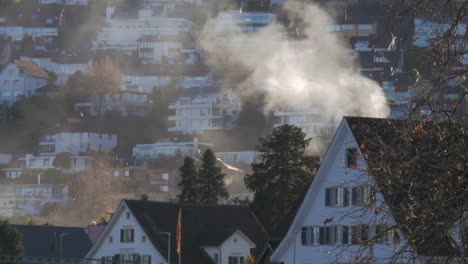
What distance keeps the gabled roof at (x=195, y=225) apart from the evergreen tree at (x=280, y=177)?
3575mm

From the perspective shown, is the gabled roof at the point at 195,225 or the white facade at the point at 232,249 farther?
the white facade at the point at 232,249

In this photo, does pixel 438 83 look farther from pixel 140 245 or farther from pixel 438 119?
pixel 140 245

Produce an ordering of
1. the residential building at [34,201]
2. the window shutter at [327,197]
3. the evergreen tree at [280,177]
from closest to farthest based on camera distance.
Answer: the window shutter at [327,197] < the evergreen tree at [280,177] < the residential building at [34,201]

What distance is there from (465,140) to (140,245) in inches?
1843

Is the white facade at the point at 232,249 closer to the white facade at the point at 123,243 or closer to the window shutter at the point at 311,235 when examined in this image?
the white facade at the point at 123,243

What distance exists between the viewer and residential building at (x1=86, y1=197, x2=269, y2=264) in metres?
58.5

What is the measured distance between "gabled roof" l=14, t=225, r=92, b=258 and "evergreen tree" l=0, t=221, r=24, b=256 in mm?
7422

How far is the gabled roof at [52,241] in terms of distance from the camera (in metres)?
70.3

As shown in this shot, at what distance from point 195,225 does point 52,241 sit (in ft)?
42.8

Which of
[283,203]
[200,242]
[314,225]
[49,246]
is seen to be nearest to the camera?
[314,225]

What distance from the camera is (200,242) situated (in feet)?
194

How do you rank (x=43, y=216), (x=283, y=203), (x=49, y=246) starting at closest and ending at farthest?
1. (x=283, y=203)
2. (x=49, y=246)
3. (x=43, y=216)

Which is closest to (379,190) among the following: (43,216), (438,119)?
(438,119)

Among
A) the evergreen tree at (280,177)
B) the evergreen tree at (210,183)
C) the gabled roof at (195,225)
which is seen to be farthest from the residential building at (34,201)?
the gabled roof at (195,225)
